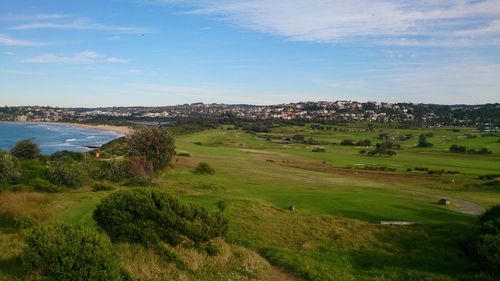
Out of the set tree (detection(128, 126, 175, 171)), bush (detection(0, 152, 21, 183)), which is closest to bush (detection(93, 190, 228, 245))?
bush (detection(0, 152, 21, 183))

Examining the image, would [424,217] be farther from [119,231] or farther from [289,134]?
[289,134]

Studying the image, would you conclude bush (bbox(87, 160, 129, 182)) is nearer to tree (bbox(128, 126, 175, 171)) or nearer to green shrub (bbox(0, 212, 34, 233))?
tree (bbox(128, 126, 175, 171))

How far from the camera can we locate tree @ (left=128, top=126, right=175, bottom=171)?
51188mm

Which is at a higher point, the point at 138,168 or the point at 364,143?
the point at 138,168

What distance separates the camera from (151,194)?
16.5m

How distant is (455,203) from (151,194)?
85.0 feet

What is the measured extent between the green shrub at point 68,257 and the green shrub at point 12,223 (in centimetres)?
862

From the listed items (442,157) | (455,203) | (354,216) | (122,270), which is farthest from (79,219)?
(442,157)

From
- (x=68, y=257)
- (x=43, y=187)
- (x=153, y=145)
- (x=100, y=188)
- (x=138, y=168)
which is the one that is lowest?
(x=100, y=188)

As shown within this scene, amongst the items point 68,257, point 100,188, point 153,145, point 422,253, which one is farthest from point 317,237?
point 153,145

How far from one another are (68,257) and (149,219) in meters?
5.17

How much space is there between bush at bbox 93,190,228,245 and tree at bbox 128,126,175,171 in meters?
34.9

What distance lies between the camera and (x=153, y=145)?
51.6 m

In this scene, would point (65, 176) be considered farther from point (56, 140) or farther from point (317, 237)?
point (56, 140)
